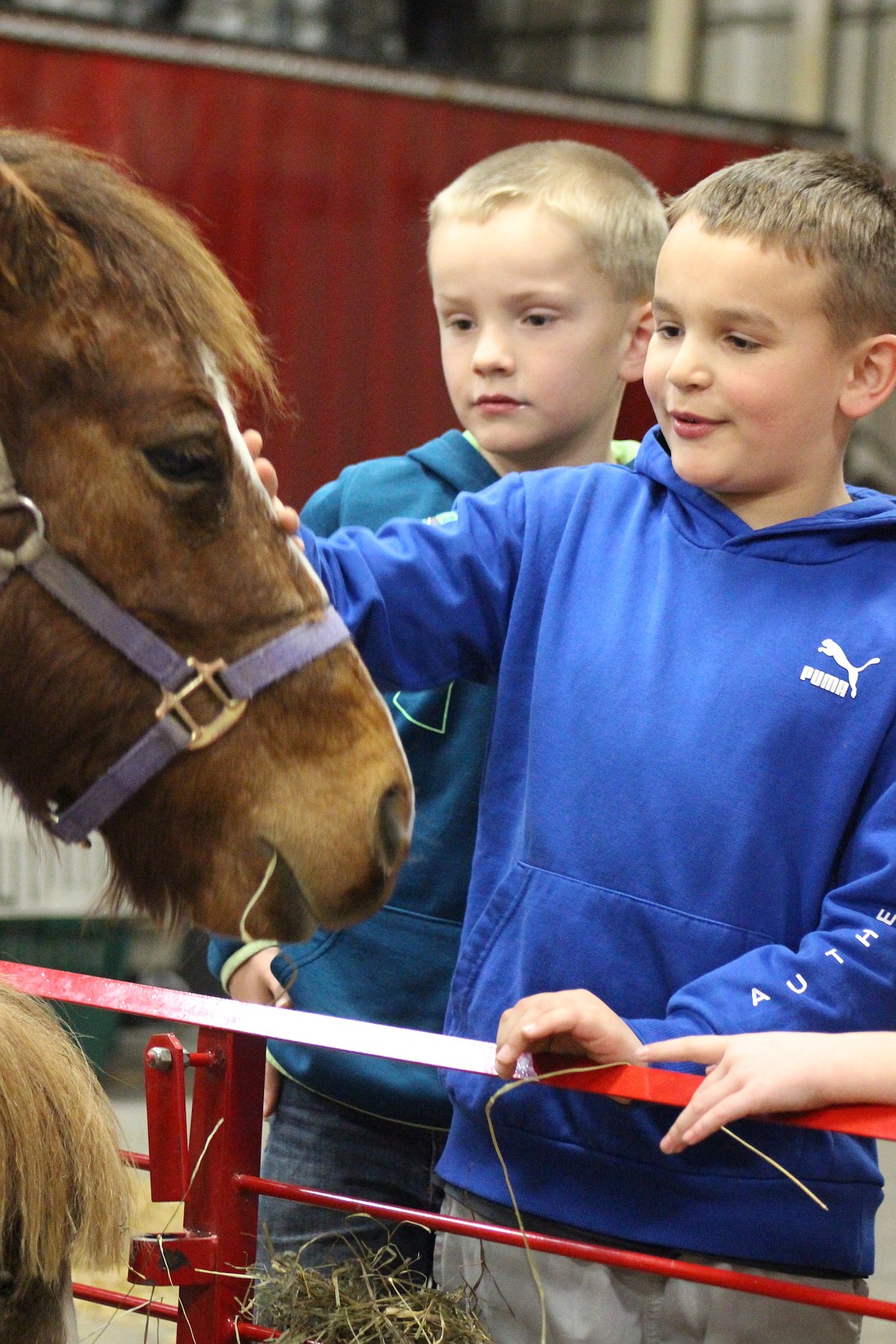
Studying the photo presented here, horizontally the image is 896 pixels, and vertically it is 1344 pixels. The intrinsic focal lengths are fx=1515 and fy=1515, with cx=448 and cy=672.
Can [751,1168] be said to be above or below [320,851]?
below

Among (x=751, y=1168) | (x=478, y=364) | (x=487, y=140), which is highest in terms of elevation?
(x=487, y=140)

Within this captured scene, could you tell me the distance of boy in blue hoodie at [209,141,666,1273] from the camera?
1.55 metres

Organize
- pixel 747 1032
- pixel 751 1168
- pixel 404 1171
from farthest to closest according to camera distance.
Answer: pixel 404 1171, pixel 751 1168, pixel 747 1032

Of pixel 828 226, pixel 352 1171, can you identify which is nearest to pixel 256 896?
pixel 352 1171

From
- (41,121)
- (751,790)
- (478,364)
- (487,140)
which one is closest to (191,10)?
(487,140)

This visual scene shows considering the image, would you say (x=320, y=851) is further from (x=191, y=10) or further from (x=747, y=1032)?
(x=191, y=10)

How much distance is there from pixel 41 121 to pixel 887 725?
3824 mm

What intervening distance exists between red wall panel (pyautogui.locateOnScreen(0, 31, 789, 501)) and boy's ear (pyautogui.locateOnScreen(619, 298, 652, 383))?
280 centimetres

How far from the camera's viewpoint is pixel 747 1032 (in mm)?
1080

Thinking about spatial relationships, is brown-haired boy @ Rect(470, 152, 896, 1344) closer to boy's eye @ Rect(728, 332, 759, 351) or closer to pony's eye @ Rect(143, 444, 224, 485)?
boy's eye @ Rect(728, 332, 759, 351)

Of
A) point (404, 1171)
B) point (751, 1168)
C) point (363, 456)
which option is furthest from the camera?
point (363, 456)

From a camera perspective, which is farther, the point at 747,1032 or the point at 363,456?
the point at 363,456

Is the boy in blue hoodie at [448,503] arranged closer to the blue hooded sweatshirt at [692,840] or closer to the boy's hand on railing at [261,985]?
the boy's hand on railing at [261,985]

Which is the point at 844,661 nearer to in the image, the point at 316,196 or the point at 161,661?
the point at 161,661
